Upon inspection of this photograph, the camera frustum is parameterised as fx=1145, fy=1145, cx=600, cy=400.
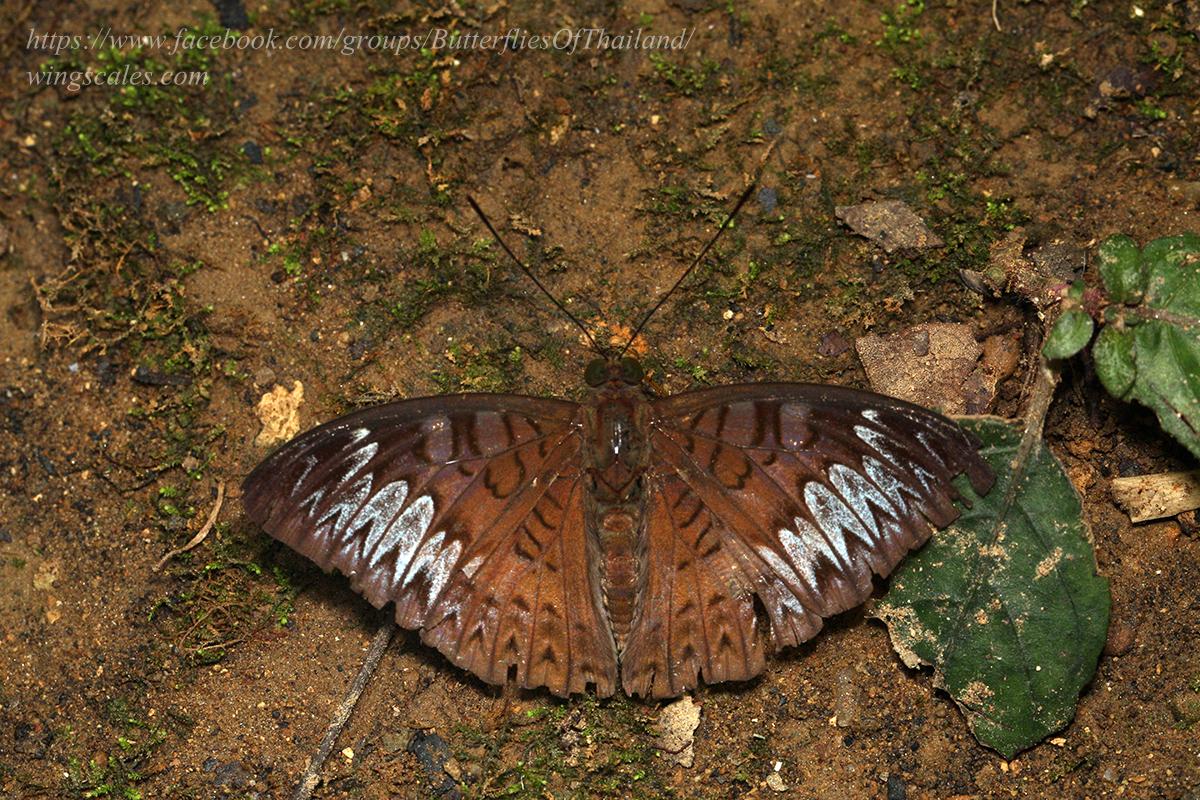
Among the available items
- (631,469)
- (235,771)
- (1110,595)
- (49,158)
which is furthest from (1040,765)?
(49,158)

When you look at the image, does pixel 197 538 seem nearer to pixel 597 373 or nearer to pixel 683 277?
pixel 597 373

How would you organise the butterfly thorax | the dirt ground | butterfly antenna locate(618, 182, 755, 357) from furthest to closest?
butterfly antenna locate(618, 182, 755, 357), the dirt ground, the butterfly thorax

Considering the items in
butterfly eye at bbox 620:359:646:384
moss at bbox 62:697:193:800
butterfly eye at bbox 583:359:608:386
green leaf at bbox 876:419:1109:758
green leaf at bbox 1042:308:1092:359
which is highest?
butterfly eye at bbox 583:359:608:386

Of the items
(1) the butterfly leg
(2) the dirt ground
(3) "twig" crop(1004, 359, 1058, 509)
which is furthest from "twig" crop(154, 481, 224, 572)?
(3) "twig" crop(1004, 359, 1058, 509)

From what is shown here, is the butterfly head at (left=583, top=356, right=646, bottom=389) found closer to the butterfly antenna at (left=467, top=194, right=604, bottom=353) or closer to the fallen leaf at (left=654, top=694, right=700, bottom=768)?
the butterfly antenna at (left=467, top=194, right=604, bottom=353)

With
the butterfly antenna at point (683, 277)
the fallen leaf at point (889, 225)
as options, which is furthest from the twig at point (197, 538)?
the fallen leaf at point (889, 225)

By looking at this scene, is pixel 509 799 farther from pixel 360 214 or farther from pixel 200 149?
pixel 200 149

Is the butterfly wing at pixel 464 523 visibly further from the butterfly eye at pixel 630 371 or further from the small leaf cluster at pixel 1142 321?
the small leaf cluster at pixel 1142 321
